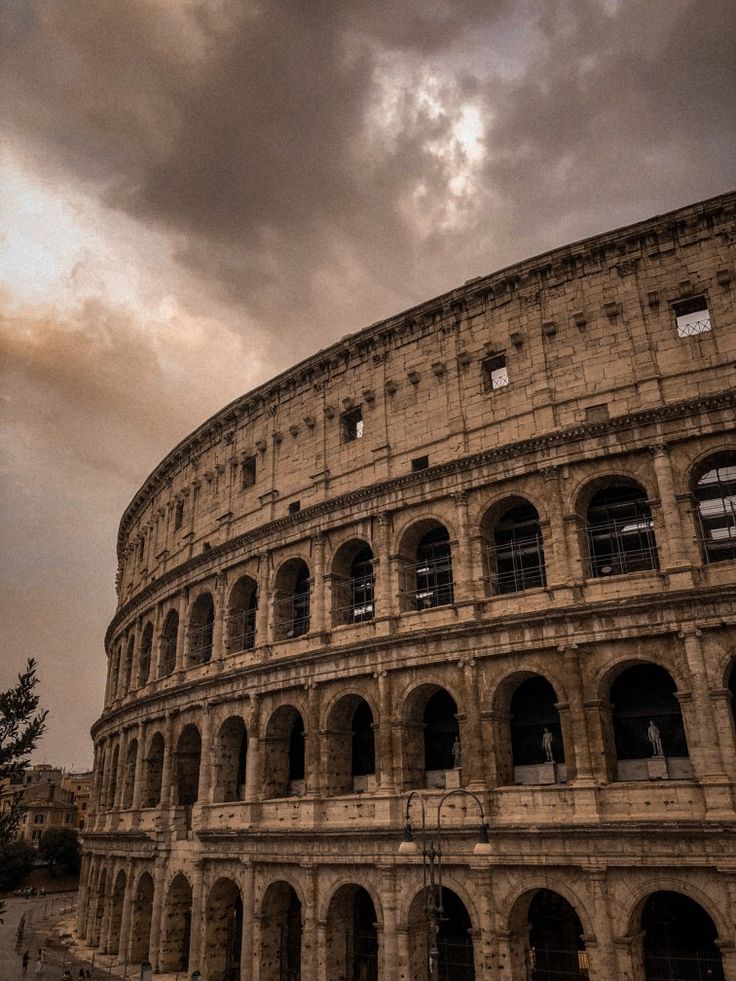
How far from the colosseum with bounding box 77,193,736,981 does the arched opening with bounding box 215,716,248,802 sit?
0.08 metres

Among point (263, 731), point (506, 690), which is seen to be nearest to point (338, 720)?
point (263, 731)

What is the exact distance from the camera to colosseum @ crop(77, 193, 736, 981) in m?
19.1

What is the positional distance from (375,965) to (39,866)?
64.1m

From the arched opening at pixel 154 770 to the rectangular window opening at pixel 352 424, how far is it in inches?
607

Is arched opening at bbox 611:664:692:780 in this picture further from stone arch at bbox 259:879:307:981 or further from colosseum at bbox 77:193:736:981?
stone arch at bbox 259:879:307:981

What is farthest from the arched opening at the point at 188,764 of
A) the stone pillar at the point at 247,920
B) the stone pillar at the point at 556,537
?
the stone pillar at the point at 556,537

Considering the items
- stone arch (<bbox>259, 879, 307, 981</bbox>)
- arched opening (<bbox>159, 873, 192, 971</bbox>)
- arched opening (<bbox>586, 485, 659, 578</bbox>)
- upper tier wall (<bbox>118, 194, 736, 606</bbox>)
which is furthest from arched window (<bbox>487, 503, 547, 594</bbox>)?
arched opening (<bbox>159, 873, 192, 971</bbox>)

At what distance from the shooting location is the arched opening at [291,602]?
1123 inches

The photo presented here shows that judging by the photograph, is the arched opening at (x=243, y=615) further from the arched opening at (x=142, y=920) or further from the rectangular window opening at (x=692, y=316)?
the rectangular window opening at (x=692, y=316)

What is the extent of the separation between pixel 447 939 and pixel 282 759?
7.79 m

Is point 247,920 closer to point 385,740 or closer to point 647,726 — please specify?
point 385,740

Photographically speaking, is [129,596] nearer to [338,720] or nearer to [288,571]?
[288,571]

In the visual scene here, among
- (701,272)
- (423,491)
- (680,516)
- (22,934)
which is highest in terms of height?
(701,272)

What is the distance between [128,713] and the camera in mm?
36562
